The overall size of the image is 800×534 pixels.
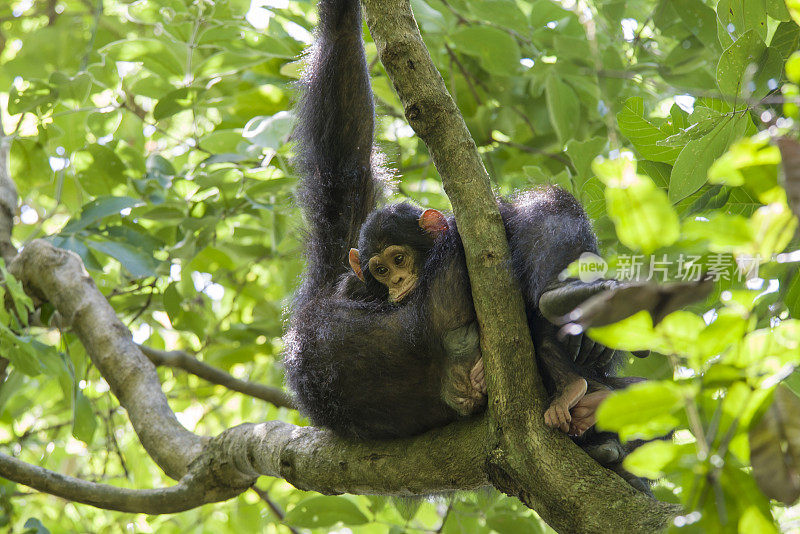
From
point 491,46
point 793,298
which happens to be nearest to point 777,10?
point 793,298

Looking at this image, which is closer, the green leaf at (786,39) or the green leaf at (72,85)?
the green leaf at (786,39)

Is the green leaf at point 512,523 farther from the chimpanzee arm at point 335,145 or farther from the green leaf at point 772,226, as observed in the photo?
the green leaf at point 772,226

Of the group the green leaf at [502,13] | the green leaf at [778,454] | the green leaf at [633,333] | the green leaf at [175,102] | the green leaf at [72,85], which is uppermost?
the green leaf at [72,85]

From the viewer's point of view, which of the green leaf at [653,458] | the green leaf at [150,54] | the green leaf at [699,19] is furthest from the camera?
the green leaf at [150,54]

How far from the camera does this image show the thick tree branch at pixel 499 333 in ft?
5.43

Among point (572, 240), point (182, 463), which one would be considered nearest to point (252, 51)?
point (182, 463)

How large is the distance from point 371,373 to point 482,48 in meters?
1.91

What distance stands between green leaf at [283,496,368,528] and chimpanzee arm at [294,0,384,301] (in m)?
0.82

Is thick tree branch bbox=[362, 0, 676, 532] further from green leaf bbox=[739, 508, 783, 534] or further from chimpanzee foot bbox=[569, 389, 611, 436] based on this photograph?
green leaf bbox=[739, 508, 783, 534]

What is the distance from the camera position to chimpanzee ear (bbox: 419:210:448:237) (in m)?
2.64

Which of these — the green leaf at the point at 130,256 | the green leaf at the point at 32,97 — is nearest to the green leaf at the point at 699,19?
the green leaf at the point at 130,256

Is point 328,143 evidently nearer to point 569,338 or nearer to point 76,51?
point 569,338

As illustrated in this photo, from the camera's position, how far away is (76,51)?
4.27 metres

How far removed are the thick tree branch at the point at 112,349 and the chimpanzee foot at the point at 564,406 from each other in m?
Result: 1.50
